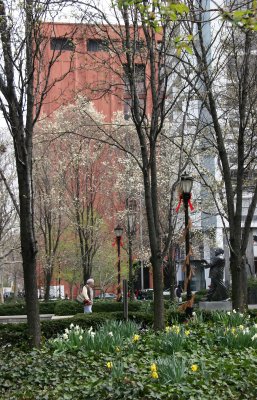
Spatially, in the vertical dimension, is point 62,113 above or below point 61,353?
above

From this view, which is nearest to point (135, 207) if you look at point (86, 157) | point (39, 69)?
point (86, 157)

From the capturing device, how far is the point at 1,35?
9.12 m

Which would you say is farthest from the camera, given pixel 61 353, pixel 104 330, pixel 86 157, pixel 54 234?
pixel 54 234

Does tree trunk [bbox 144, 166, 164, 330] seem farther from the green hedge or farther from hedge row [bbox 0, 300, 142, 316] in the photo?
the green hedge

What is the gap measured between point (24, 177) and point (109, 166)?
22657 mm

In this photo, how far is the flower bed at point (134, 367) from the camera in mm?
5520

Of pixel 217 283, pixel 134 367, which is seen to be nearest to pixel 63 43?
pixel 134 367

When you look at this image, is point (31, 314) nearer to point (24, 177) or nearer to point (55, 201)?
point (24, 177)

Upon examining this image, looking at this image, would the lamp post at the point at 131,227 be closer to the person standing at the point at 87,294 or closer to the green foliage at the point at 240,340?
the person standing at the point at 87,294

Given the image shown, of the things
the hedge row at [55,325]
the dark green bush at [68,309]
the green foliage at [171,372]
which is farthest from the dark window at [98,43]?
the dark green bush at [68,309]

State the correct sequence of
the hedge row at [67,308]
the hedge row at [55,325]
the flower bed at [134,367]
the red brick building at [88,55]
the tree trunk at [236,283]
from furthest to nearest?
the hedge row at [67,308] → the tree trunk at [236,283] → the hedge row at [55,325] → the red brick building at [88,55] → the flower bed at [134,367]

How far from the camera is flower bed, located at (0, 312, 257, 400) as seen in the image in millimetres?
5520

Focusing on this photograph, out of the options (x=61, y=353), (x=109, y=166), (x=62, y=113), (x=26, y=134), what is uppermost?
(x=62, y=113)

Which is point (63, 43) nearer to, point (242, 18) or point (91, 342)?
point (91, 342)
